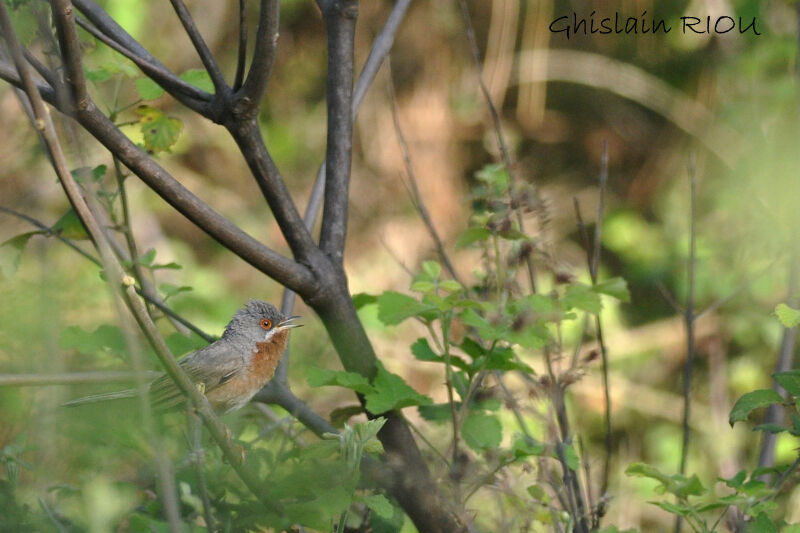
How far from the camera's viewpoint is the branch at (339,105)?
3146mm

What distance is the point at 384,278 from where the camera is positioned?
322 inches

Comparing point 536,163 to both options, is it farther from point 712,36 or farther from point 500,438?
point 500,438

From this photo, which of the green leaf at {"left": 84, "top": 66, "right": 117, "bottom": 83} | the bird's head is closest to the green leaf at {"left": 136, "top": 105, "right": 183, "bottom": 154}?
the green leaf at {"left": 84, "top": 66, "right": 117, "bottom": 83}

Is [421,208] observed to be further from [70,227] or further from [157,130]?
[70,227]

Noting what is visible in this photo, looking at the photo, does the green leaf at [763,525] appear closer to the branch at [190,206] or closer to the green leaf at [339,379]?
the green leaf at [339,379]

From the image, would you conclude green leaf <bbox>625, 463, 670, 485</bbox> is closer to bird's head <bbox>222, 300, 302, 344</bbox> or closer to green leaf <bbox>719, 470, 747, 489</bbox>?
green leaf <bbox>719, 470, 747, 489</bbox>

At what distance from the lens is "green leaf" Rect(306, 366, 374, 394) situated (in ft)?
9.09

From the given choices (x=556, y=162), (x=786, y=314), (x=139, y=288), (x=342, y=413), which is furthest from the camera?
(x=556, y=162)

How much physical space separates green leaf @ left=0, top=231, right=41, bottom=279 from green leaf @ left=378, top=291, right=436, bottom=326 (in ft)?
3.84

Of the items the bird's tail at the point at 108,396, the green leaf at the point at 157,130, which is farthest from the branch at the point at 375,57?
the bird's tail at the point at 108,396

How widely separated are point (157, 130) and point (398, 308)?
3.73ft

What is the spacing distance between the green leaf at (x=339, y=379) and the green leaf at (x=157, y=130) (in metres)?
1.06

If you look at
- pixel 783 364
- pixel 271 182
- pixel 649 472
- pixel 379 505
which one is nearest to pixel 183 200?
pixel 271 182

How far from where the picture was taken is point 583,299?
2.77 m
